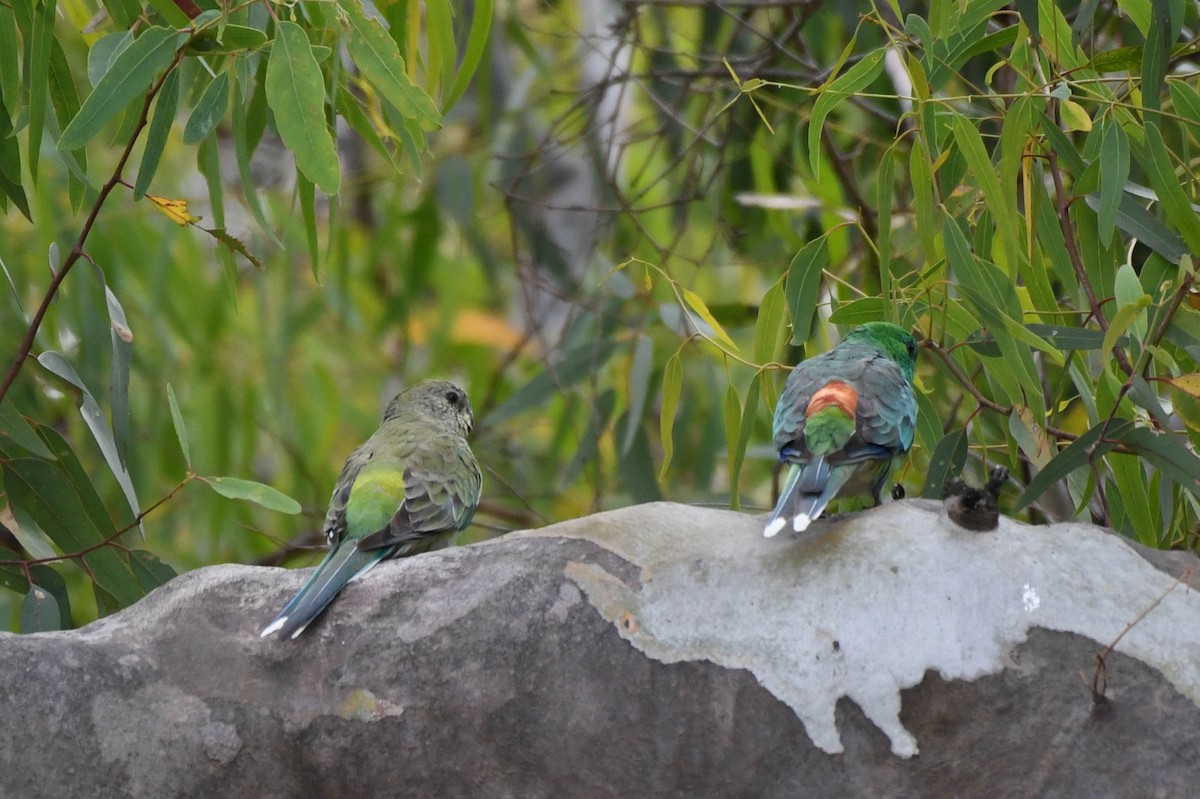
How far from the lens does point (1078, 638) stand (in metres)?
2.50

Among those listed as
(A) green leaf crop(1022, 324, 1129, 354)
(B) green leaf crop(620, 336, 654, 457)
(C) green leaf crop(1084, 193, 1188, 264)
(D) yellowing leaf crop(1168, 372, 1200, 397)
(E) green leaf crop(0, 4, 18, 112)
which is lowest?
(B) green leaf crop(620, 336, 654, 457)

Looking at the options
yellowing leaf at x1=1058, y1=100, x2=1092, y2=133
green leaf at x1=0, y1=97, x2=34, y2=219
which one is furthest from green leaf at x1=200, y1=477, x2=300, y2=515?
yellowing leaf at x1=1058, y1=100, x2=1092, y2=133

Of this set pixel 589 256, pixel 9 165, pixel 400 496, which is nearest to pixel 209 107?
pixel 9 165

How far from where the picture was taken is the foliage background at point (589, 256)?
3.22 m

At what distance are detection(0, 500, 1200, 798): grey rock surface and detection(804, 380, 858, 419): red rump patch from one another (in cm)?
45

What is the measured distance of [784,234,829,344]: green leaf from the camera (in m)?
3.60

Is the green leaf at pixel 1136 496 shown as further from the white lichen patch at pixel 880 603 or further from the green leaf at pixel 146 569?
the green leaf at pixel 146 569

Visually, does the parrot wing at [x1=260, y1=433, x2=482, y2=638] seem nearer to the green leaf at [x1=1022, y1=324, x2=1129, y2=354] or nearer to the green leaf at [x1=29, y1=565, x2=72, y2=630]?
the green leaf at [x1=29, y1=565, x2=72, y2=630]

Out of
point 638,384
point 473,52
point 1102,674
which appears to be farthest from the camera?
point 638,384

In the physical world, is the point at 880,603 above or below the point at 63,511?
above

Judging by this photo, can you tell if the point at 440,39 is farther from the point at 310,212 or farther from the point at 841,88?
the point at 841,88

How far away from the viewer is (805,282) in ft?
11.9

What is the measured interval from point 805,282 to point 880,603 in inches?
51.5

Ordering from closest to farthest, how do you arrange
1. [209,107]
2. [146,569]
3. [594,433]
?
[209,107] < [146,569] < [594,433]
